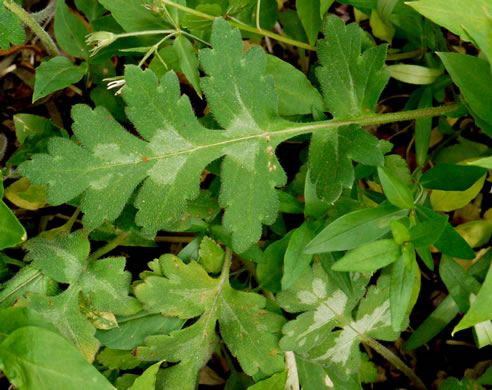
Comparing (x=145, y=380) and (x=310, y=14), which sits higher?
(x=310, y=14)

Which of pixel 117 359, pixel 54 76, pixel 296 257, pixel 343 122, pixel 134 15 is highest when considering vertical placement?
pixel 134 15

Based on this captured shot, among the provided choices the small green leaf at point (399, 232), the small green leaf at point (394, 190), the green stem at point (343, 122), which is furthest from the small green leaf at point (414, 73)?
the small green leaf at point (399, 232)

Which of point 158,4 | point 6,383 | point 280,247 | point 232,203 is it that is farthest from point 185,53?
point 6,383

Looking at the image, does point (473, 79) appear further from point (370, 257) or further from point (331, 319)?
point (331, 319)

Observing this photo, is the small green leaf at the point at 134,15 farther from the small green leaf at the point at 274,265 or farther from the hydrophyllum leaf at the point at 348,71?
the small green leaf at the point at 274,265

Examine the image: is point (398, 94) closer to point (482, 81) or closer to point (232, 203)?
point (482, 81)

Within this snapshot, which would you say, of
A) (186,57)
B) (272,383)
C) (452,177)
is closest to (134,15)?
(186,57)
